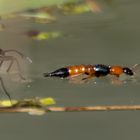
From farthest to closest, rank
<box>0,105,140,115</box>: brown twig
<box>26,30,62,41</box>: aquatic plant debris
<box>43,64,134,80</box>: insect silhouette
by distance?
<box>26,30,62,41</box>: aquatic plant debris → <box>43,64,134,80</box>: insect silhouette → <box>0,105,140,115</box>: brown twig

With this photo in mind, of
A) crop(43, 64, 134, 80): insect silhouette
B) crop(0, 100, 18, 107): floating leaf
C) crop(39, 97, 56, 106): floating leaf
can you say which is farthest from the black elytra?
crop(0, 100, 18, 107): floating leaf

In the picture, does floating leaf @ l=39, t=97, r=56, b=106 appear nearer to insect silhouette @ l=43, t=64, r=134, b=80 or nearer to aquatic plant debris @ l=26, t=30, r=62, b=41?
insect silhouette @ l=43, t=64, r=134, b=80

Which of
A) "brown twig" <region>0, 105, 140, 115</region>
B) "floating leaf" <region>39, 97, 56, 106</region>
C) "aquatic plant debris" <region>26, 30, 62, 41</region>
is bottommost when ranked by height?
"brown twig" <region>0, 105, 140, 115</region>

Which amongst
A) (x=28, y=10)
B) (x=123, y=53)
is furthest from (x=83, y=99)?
(x=28, y=10)

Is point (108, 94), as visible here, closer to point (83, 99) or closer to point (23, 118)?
point (83, 99)

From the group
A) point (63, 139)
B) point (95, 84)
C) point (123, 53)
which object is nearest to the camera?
point (63, 139)

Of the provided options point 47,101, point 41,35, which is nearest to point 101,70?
point 47,101

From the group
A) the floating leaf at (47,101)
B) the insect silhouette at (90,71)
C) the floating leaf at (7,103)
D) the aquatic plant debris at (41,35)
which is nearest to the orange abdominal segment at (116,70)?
the insect silhouette at (90,71)
